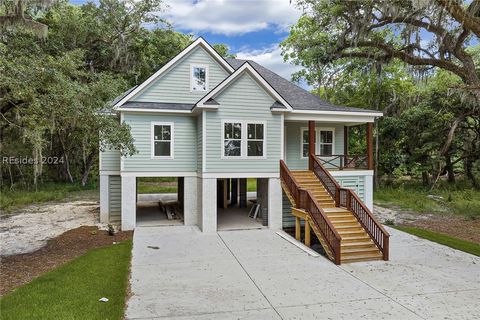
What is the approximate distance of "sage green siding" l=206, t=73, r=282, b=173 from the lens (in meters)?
12.4

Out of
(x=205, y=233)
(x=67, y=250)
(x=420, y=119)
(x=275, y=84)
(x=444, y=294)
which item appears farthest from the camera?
(x=420, y=119)

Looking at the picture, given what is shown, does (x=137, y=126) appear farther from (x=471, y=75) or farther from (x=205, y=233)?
(x=471, y=75)

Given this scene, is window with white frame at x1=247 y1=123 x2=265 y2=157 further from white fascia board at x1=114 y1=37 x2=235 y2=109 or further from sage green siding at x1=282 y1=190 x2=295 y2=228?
white fascia board at x1=114 y1=37 x2=235 y2=109

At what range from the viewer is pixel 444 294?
22.4 ft

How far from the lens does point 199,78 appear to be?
47.0 feet

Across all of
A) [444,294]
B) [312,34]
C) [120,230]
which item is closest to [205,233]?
[120,230]

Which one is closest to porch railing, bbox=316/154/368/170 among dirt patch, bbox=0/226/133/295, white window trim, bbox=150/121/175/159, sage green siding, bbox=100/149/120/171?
white window trim, bbox=150/121/175/159

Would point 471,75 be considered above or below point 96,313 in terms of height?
above

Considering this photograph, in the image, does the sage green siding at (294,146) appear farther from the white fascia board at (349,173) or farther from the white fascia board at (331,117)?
the white fascia board at (349,173)

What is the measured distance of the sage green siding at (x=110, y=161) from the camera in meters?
14.0

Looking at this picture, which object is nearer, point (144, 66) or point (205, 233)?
point (205, 233)

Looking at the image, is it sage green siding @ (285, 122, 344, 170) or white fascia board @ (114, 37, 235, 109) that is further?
sage green siding @ (285, 122, 344, 170)

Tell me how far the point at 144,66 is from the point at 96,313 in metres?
19.8

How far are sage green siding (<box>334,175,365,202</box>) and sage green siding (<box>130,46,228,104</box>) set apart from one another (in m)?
6.80
